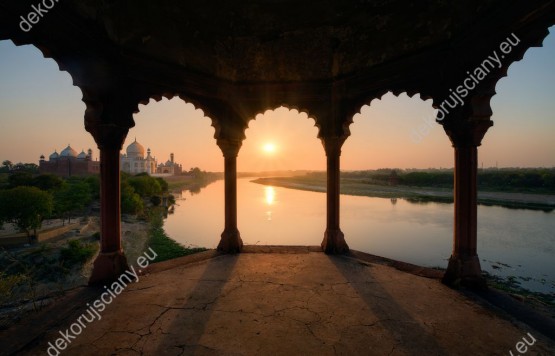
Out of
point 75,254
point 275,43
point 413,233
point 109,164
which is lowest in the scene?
point 75,254

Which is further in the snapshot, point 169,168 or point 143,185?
point 169,168

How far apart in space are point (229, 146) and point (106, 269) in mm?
2922

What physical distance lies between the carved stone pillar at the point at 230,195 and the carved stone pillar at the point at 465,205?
3661 mm

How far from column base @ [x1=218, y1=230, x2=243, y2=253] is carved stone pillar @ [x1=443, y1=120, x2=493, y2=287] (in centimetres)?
360

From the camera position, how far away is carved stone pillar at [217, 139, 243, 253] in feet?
18.2

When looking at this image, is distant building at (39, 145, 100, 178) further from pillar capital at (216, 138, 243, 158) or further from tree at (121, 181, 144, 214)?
pillar capital at (216, 138, 243, 158)

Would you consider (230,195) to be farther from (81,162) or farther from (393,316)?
(81,162)

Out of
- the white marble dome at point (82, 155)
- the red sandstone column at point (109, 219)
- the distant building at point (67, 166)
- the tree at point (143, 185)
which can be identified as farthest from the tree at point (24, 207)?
the white marble dome at point (82, 155)

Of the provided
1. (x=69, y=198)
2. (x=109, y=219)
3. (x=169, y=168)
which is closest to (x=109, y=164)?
(x=109, y=219)

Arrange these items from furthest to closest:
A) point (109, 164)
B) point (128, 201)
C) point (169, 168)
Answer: point (169, 168)
point (128, 201)
point (109, 164)

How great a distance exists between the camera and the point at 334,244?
5.47m

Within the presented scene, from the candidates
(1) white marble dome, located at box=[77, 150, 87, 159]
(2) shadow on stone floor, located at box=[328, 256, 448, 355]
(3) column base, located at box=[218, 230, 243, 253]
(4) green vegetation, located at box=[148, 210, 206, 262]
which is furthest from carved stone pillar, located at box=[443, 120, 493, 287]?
(1) white marble dome, located at box=[77, 150, 87, 159]

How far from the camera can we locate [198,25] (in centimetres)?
455

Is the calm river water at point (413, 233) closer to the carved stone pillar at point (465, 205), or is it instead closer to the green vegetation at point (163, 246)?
the green vegetation at point (163, 246)
